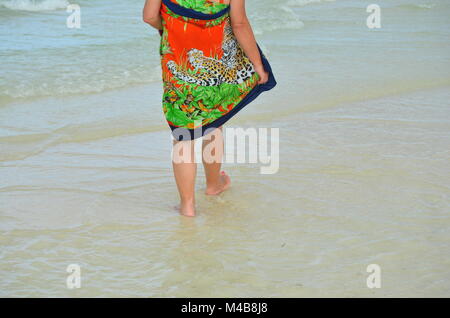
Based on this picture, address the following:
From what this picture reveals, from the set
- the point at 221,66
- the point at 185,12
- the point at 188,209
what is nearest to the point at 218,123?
the point at 221,66

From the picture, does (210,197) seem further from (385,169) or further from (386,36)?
(386,36)

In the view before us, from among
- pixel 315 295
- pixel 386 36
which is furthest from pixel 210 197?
pixel 386 36

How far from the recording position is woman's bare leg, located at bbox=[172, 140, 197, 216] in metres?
3.29

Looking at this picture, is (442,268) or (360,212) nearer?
(442,268)

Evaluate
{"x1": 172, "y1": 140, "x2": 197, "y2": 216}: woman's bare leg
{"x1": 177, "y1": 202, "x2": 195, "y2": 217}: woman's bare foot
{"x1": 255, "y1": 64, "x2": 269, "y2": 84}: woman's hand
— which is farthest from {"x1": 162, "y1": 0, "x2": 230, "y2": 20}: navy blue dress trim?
{"x1": 177, "y1": 202, "x2": 195, "y2": 217}: woman's bare foot

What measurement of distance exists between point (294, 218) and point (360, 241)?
0.41 metres

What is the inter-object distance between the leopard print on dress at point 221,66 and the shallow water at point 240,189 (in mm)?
694

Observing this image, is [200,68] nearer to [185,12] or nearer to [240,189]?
[185,12]

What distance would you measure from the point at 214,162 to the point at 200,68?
2.07 ft

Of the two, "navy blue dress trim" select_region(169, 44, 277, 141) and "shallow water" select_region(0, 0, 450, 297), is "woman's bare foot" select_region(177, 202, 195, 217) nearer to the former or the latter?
"shallow water" select_region(0, 0, 450, 297)

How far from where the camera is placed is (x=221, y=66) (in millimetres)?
3244

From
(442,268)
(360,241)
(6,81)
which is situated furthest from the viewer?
(6,81)

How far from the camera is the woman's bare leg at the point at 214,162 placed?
11.6 feet

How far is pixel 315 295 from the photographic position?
2.61 metres
